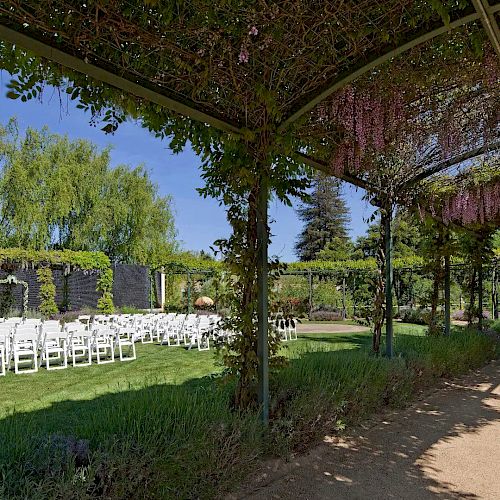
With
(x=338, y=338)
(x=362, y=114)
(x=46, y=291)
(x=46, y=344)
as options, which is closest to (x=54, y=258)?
(x=46, y=291)

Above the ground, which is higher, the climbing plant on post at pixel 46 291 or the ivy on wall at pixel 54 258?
the ivy on wall at pixel 54 258

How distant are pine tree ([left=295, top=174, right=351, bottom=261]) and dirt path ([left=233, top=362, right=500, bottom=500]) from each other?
33061 mm

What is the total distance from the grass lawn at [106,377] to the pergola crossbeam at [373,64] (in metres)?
2.15

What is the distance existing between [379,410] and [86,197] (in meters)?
18.2

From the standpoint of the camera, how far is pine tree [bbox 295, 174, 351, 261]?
124 feet

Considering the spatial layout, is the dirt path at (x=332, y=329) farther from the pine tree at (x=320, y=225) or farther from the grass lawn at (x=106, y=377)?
the pine tree at (x=320, y=225)

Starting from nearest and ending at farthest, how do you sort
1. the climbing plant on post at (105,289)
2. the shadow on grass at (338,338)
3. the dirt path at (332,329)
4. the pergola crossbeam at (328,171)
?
1. the pergola crossbeam at (328,171)
2. the shadow on grass at (338,338)
3. the dirt path at (332,329)
4. the climbing plant on post at (105,289)

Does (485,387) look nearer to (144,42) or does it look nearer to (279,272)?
(279,272)

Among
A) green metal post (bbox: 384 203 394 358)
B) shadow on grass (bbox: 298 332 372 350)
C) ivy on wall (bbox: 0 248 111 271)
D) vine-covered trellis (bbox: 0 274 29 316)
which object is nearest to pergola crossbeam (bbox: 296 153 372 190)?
green metal post (bbox: 384 203 394 358)

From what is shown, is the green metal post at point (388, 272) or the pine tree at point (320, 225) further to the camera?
the pine tree at point (320, 225)

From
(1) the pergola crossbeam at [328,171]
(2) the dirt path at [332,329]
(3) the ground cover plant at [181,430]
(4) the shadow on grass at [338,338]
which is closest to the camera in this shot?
(3) the ground cover plant at [181,430]

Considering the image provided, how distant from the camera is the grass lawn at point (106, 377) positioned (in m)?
5.52

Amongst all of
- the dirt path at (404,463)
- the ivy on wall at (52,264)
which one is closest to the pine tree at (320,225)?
the ivy on wall at (52,264)

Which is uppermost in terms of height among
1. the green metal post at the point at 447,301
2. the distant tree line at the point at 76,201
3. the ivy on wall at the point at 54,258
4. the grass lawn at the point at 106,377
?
the distant tree line at the point at 76,201
